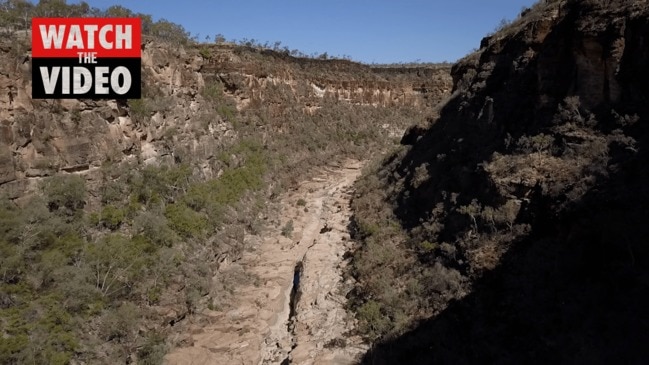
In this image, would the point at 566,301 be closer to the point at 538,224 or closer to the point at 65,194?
the point at 538,224

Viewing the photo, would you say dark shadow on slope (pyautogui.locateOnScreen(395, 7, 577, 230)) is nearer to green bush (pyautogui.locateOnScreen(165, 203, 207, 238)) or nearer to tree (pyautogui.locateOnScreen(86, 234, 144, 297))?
green bush (pyautogui.locateOnScreen(165, 203, 207, 238))

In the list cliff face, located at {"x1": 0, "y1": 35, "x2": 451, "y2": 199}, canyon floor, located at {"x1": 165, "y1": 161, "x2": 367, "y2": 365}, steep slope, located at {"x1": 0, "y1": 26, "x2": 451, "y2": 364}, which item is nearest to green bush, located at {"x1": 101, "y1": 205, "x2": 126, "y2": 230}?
steep slope, located at {"x1": 0, "y1": 26, "x2": 451, "y2": 364}

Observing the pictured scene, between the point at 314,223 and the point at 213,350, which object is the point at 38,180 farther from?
the point at 314,223

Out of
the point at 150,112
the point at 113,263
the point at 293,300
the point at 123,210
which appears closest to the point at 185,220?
the point at 123,210

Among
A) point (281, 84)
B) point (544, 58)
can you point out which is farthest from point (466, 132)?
point (281, 84)

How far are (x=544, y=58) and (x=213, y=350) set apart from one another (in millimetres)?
16202

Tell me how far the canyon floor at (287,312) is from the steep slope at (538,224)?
1103mm

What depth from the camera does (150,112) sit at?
20562 millimetres

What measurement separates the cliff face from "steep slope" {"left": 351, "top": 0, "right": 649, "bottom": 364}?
11407mm

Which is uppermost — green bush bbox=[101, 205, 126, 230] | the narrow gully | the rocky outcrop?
the rocky outcrop

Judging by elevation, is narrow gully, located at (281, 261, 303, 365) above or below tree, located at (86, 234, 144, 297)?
below

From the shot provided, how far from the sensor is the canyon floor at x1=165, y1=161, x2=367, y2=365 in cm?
1302

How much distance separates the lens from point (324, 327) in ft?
45.6

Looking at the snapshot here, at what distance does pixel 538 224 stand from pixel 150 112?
17.7 metres
